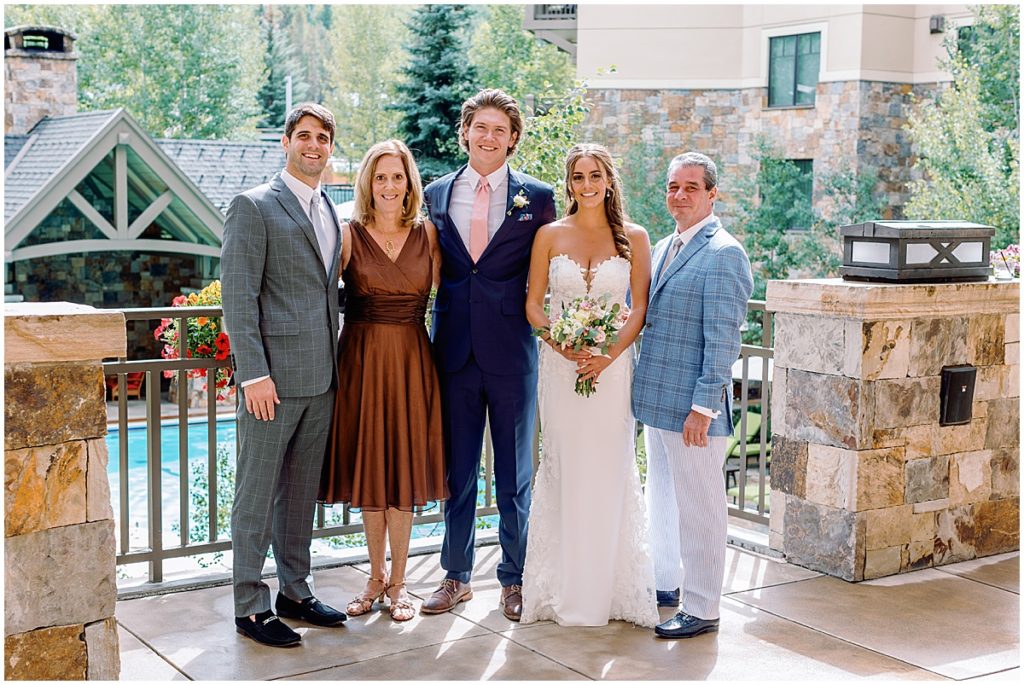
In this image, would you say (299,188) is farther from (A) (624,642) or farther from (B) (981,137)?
(B) (981,137)

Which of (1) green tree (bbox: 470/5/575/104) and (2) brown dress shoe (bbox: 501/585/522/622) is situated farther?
(1) green tree (bbox: 470/5/575/104)

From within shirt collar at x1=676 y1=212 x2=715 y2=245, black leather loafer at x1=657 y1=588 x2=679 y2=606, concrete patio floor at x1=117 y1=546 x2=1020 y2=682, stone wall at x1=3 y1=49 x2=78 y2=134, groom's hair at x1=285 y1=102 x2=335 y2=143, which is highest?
stone wall at x1=3 y1=49 x2=78 y2=134

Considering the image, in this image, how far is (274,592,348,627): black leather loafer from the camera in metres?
3.98

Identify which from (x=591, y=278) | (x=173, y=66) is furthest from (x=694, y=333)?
(x=173, y=66)

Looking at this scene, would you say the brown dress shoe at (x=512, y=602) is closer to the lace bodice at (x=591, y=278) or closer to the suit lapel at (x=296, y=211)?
the lace bodice at (x=591, y=278)

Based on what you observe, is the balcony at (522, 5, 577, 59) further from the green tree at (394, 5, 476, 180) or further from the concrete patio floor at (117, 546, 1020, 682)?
the concrete patio floor at (117, 546, 1020, 682)

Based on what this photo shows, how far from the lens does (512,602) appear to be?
4129 mm

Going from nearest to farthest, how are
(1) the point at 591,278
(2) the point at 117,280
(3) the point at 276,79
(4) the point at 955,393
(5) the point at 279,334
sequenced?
(5) the point at 279,334
(1) the point at 591,278
(4) the point at 955,393
(2) the point at 117,280
(3) the point at 276,79

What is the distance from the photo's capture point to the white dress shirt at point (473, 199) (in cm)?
409

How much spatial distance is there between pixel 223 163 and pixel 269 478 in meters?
15.3

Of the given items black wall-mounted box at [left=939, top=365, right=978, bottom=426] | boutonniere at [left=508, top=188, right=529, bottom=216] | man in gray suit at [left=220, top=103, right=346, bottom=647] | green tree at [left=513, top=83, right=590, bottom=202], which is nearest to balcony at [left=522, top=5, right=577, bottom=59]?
green tree at [left=513, top=83, right=590, bottom=202]

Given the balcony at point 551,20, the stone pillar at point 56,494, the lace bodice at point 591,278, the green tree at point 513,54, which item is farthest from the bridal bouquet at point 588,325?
the green tree at point 513,54

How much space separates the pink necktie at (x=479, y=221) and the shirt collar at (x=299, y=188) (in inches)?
23.0

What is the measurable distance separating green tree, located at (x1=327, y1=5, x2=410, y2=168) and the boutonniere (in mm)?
30559
